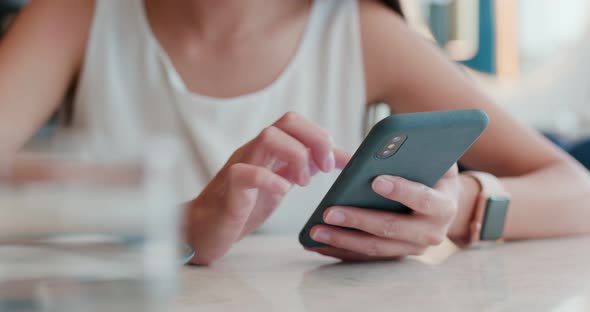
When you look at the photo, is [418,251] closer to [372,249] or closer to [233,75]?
[372,249]

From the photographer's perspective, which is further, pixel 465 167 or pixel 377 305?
pixel 465 167

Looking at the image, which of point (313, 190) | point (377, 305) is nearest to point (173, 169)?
point (377, 305)

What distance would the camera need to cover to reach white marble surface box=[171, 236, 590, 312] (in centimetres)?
52

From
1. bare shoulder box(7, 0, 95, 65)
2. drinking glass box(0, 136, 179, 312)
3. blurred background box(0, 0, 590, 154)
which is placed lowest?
blurred background box(0, 0, 590, 154)

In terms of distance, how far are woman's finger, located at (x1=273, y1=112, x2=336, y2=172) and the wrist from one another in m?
0.23

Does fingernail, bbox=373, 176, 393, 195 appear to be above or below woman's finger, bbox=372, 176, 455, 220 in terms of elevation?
above

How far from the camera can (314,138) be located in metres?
0.65

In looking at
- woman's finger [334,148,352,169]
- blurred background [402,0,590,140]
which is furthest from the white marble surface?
blurred background [402,0,590,140]

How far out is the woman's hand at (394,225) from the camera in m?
0.66

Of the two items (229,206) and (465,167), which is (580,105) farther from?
(229,206)

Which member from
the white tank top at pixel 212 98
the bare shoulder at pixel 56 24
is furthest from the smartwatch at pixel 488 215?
the bare shoulder at pixel 56 24

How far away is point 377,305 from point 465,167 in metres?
0.68

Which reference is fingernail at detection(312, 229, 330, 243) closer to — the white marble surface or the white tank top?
the white marble surface

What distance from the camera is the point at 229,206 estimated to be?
0.67 m
